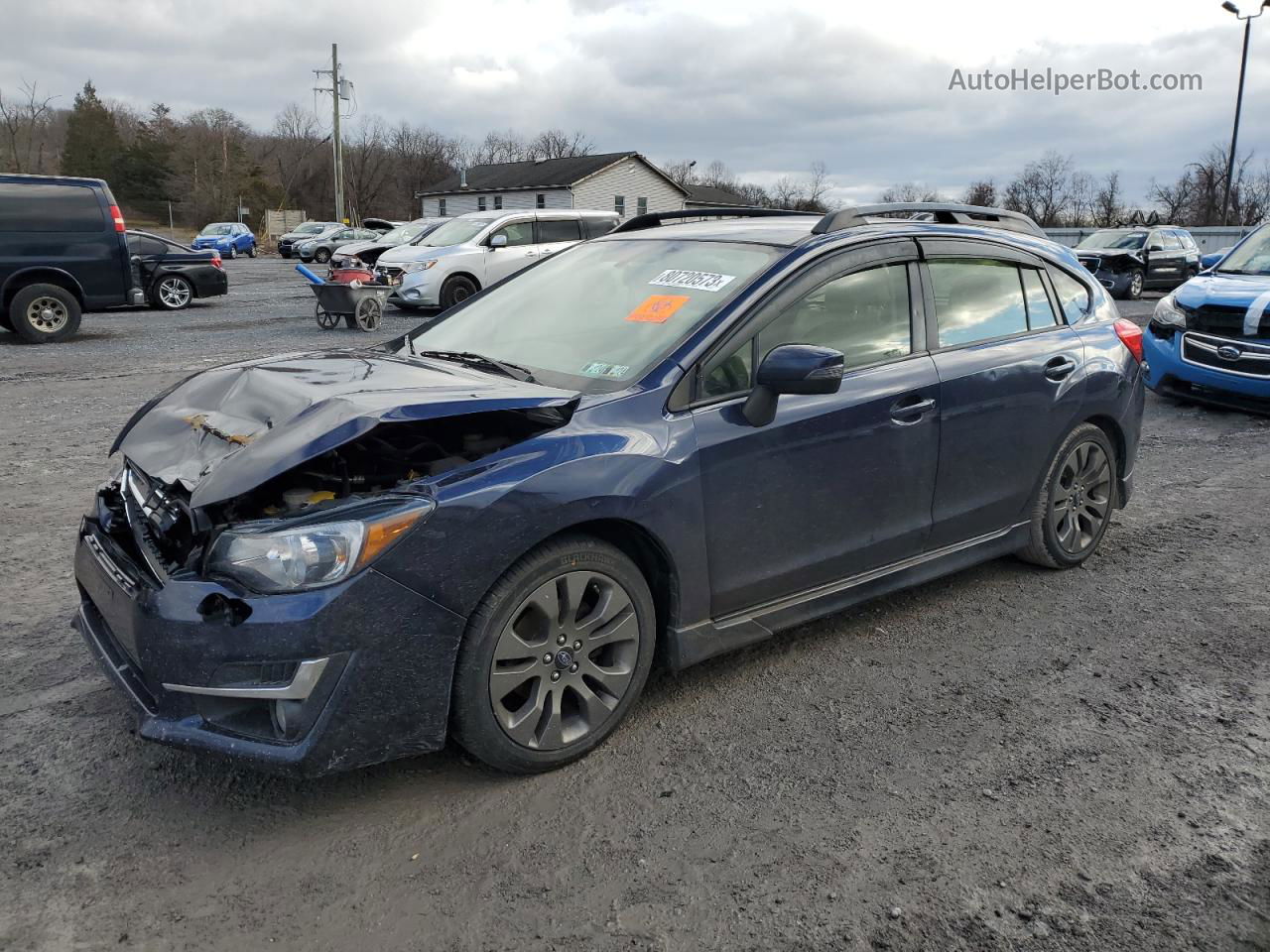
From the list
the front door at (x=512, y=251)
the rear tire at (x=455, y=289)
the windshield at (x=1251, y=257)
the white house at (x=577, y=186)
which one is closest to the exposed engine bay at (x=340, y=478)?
the windshield at (x=1251, y=257)

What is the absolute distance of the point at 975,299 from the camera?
435 centimetres

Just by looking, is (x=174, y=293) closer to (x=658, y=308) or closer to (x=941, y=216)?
(x=941, y=216)

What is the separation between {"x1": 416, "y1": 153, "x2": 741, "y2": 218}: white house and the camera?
2436 inches

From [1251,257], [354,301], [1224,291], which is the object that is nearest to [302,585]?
[1224,291]

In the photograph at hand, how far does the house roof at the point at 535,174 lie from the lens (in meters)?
61.9

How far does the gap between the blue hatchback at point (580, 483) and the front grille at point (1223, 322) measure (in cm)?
466

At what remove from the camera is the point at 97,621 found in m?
3.29

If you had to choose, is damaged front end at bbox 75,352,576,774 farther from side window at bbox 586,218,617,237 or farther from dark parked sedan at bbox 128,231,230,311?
dark parked sedan at bbox 128,231,230,311

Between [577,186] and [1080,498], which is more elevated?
[577,186]

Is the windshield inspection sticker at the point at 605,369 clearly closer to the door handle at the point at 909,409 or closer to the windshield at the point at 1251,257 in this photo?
the door handle at the point at 909,409

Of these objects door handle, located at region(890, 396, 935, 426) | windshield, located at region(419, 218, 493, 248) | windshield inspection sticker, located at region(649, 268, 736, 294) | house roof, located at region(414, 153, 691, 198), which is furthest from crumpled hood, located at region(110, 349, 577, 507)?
house roof, located at region(414, 153, 691, 198)

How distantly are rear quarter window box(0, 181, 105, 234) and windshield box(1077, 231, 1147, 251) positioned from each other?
2082cm

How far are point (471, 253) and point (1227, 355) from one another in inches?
469

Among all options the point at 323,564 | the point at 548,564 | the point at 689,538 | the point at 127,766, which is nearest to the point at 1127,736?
the point at 689,538
